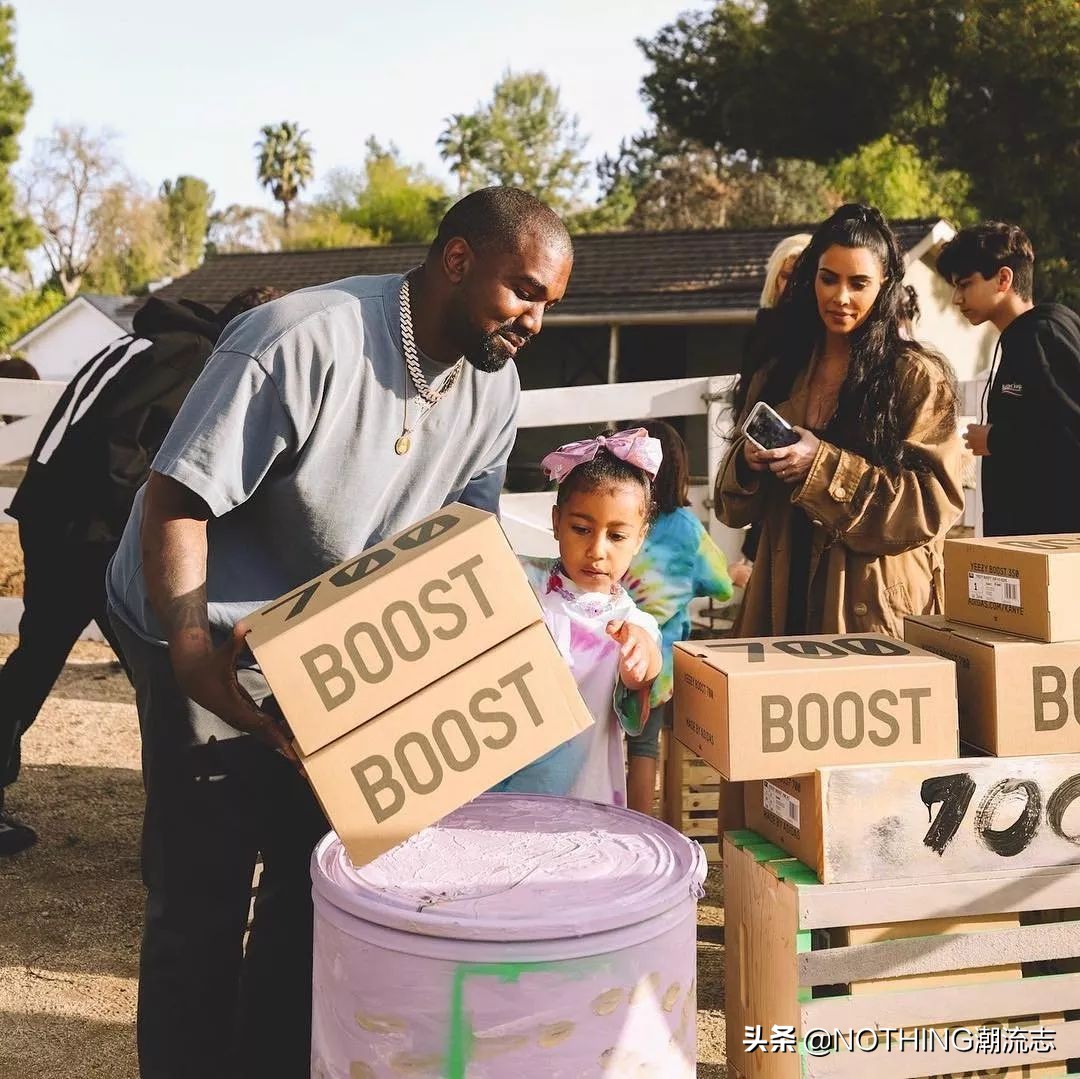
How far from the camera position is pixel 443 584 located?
66.4 inches

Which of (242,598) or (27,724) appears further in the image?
(27,724)

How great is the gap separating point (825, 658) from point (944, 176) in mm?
41024

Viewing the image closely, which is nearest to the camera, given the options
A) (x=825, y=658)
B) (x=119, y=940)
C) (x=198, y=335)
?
(x=825, y=658)

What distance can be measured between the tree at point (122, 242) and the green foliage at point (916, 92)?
2979 cm

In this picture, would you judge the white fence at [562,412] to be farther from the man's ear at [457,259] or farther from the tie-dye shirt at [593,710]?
the man's ear at [457,259]

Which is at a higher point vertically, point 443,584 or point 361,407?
point 361,407

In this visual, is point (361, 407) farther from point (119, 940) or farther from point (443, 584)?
point (119, 940)

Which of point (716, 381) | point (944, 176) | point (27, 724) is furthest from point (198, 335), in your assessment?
point (944, 176)

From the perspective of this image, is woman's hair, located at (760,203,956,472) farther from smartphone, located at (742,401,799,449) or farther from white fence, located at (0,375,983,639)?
white fence, located at (0,375,983,639)

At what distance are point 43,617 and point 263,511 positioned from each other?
2.41 meters

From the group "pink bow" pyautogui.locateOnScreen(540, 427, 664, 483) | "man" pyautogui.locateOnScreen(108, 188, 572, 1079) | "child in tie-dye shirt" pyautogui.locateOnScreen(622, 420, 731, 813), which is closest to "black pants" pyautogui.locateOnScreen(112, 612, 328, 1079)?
"man" pyautogui.locateOnScreen(108, 188, 572, 1079)

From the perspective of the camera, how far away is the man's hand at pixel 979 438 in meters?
4.10

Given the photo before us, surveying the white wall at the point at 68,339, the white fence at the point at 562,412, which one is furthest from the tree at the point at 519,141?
the white fence at the point at 562,412

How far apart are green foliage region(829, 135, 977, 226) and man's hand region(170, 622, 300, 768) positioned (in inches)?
1590
